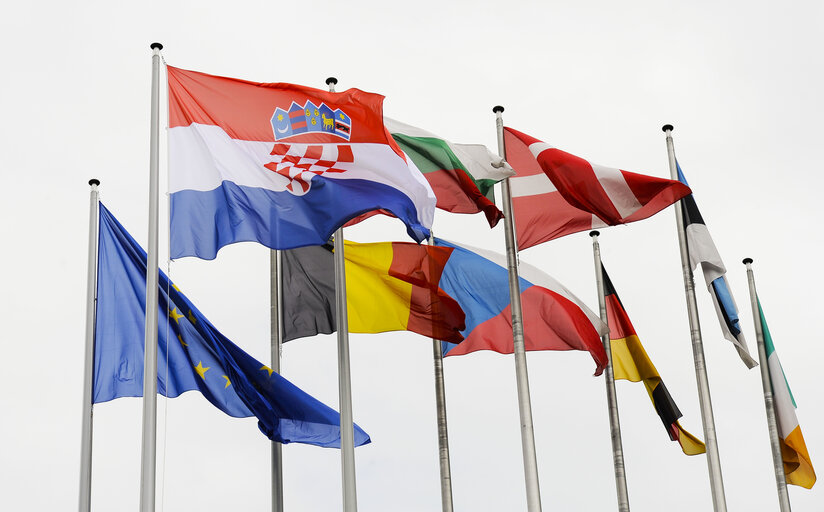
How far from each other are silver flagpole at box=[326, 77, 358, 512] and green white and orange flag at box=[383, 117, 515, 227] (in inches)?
125

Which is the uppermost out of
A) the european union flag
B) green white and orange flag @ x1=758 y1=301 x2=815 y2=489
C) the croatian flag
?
the croatian flag

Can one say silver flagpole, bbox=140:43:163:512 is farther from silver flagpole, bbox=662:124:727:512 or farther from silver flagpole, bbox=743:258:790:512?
Result: silver flagpole, bbox=743:258:790:512

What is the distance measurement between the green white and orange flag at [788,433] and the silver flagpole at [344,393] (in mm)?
11610

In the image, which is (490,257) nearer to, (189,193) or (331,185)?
(331,185)

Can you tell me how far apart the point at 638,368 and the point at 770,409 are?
2.92 metres

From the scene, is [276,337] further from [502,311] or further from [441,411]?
[502,311]

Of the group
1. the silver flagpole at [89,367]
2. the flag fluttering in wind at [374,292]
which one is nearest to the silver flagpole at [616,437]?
the flag fluttering in wind at [374,292]

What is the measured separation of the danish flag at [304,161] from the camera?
16.9 meters

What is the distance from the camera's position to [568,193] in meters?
20.9

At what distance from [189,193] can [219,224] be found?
23.2 inches

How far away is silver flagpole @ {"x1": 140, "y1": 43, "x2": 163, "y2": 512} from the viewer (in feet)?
47.3

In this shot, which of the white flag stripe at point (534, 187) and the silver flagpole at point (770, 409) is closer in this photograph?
the white flag stripe at point (534, 187)

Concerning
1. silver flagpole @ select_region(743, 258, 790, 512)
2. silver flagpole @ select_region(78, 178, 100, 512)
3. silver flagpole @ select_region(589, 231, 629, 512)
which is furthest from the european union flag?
silver flagpole @ select_region(743, 258, 790, 512)

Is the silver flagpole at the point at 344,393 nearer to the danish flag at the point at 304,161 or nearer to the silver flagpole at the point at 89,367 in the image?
the danish flag at the point at 304,161
